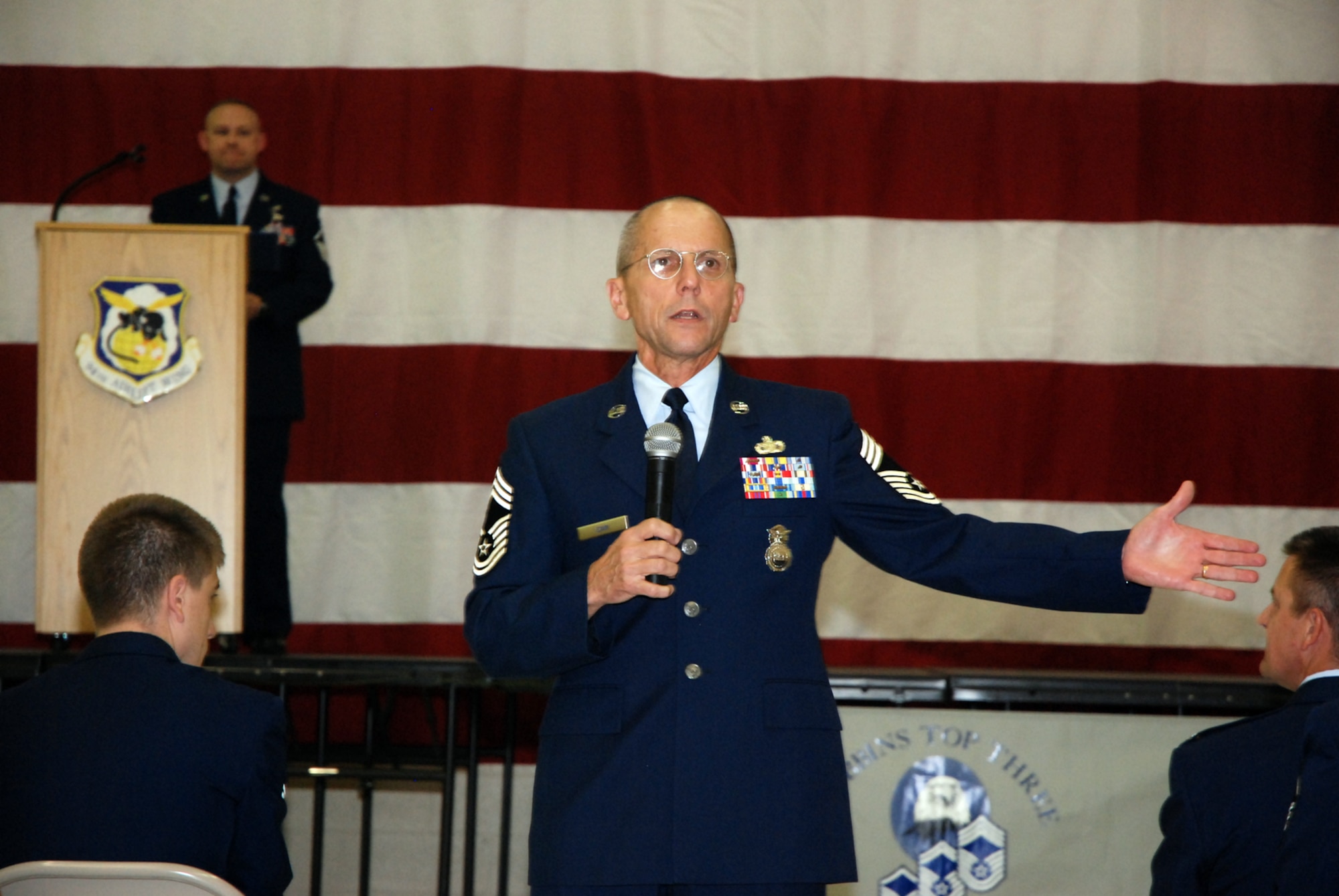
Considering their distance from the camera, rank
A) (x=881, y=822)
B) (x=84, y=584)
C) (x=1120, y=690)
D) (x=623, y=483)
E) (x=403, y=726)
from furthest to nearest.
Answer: (x=403, y=726), (x=1120, y=690), (x=881, y=822), (x=84, y=584), (x=623, y=483)

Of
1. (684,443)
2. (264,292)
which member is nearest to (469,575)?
(264,292)

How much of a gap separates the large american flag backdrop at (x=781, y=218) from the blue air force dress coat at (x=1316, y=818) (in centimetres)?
320

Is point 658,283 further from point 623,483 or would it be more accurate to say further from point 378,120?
point 378,120

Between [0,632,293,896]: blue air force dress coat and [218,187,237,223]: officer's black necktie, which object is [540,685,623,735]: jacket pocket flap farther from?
[218,187,237,223]: officer's black necktie

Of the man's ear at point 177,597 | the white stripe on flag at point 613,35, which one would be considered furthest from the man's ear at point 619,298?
the white stripe on flag at point 613,35

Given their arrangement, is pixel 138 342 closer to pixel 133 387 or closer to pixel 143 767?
pixel 133 387

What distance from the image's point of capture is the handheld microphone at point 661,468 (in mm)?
1797

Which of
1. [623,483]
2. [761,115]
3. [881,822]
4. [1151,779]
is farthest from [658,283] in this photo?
[761,115]

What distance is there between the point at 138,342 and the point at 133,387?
0.43 ft

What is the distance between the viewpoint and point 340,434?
193 inches

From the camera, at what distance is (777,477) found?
6.52 ft

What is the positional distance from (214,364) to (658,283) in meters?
2.23

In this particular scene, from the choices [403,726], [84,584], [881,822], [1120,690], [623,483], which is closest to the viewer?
[623,483]

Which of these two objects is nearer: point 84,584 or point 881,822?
point 84,584
